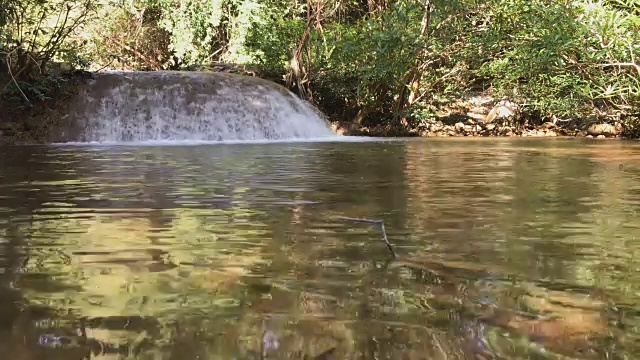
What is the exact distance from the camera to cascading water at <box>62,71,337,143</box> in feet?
41.9

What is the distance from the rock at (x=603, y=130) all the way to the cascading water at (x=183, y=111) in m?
6.35

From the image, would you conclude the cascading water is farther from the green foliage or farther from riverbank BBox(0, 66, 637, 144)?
the green foliage

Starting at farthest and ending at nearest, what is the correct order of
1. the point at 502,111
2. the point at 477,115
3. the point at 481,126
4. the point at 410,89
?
the point at 477,115
the point at 502,111
the point at 481,126
the point at 410,89

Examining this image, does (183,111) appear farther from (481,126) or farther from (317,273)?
(317,273)

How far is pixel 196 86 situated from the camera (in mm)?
13719

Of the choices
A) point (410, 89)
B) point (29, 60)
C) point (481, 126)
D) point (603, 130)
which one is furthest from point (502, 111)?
point (29, 60)

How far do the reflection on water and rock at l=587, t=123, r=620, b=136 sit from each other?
34.9 ft

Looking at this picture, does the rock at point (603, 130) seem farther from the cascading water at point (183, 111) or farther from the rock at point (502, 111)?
the cascading water at point (183, 111)

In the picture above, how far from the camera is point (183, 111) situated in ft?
43.1

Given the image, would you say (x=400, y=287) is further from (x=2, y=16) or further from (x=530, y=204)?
(x=2, y=16)

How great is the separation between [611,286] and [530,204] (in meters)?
1.75

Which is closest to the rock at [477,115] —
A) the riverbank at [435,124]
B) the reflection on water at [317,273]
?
the riverbank at [435,124]

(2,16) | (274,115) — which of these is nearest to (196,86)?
(274,115)

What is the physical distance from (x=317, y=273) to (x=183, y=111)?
11.6 m
